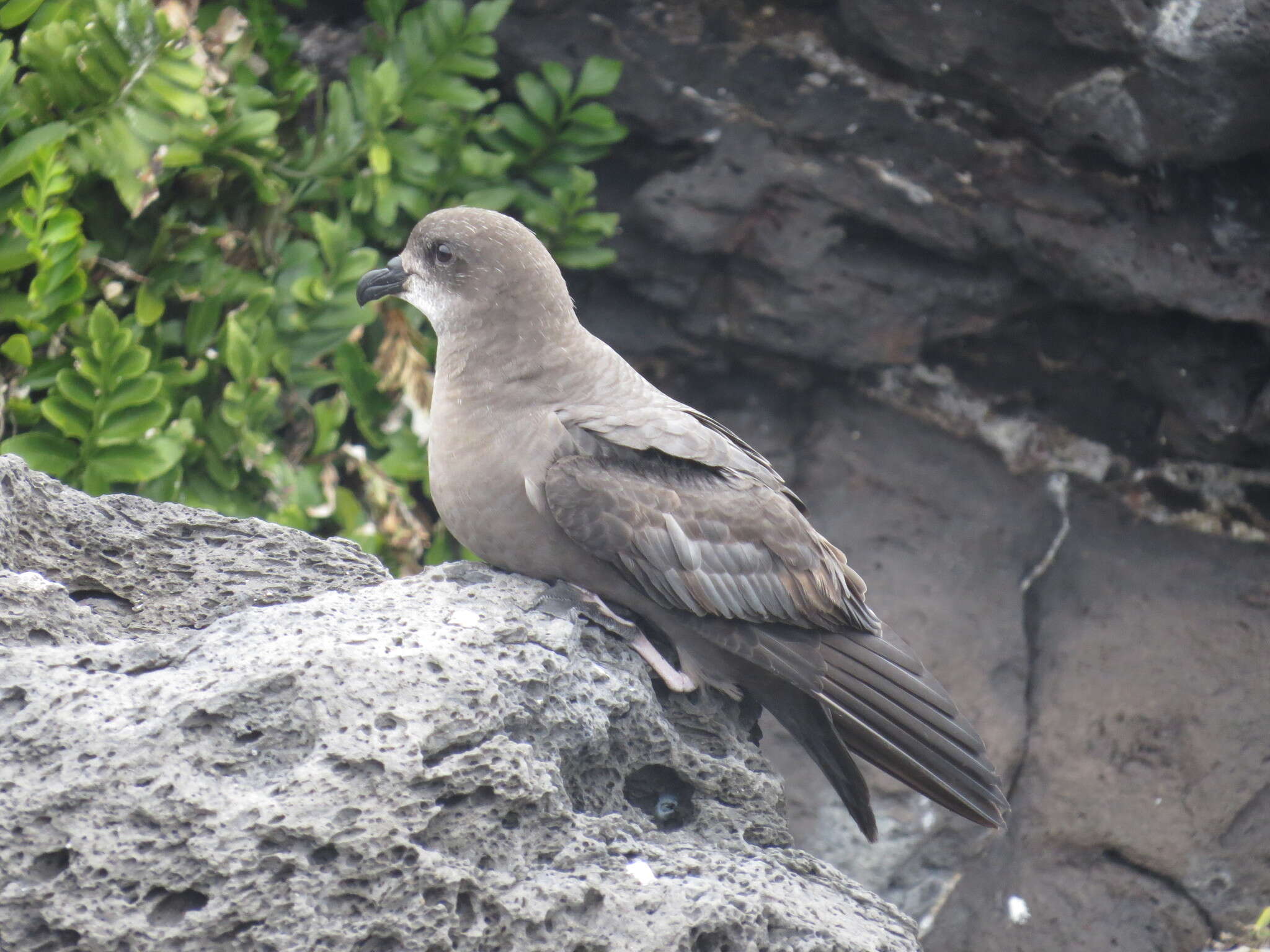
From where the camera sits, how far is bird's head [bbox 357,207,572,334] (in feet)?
11.0

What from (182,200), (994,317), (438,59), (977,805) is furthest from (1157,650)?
(182,200)

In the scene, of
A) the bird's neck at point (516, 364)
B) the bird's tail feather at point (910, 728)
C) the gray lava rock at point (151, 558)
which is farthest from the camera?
the bird's neck at point (516, 364)

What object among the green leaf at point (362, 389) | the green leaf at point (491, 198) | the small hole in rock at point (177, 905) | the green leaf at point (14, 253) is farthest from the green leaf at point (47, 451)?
the small hole in rock at point (177, 905)

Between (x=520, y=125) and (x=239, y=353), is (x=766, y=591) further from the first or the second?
(x=520, y=125)

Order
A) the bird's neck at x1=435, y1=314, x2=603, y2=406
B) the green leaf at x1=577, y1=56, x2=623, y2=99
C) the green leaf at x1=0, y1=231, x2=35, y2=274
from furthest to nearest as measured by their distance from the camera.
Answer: the green leaf at x1=577, y1=56, x2=623, y2=99
the green leaf at x1=0, y1=231, x2=35, y2=274
the bird's neck at x1=435, y1=314, x2=603, y2=406

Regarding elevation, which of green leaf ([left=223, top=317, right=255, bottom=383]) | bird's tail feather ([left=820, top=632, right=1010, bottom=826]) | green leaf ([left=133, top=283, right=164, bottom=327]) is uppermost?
green leaf ([left=133, top=283, right=164, bottom=327])

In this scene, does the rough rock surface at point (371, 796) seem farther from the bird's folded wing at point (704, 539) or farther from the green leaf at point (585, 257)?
the green leaf at point (585, 257)

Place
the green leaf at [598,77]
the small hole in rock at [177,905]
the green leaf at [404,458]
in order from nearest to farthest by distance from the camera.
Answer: the small hole in rock at [177,905], the green leaf at [404,458], the green leaf at [598,77]

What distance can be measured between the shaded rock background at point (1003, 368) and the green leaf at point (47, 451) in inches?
98.7

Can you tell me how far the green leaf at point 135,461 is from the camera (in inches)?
146

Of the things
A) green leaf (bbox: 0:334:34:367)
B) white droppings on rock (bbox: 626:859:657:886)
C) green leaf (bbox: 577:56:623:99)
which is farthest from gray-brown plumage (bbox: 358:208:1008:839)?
green leaf (bbox: 577:56:623:99)

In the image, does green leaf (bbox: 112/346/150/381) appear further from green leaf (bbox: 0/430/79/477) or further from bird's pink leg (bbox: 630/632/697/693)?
bird's pink leg (bbox: 630/632/697/693)

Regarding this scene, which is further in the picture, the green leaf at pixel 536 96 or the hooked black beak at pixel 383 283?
the green leaf at pixel 536 96

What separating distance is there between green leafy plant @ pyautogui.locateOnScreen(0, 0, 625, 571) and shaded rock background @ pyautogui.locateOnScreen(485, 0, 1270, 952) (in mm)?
589
